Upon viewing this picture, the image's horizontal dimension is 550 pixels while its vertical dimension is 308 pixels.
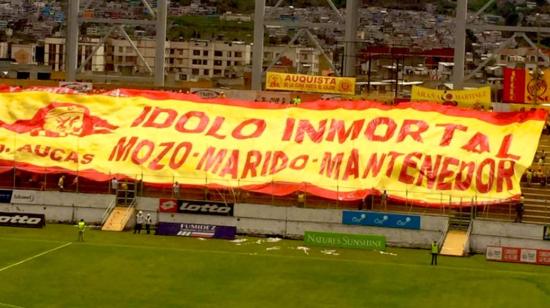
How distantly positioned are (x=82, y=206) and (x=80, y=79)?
3080cm

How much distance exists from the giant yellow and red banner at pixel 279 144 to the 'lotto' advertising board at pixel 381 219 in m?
2.91

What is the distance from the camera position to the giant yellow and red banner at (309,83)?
81062 mm

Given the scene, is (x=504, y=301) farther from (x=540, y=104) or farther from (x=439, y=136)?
(x=540, y=104)

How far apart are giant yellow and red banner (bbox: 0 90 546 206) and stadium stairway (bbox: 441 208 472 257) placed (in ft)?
2.76

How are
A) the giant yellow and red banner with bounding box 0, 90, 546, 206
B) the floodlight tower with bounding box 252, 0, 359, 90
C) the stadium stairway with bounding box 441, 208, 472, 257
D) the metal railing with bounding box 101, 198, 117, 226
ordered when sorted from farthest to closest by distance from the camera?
the floodlight tower with bounding box 252, 0, 359, 90 < the giant yellow and red banner with bounding box 0, 90, 546, 206 < the metal railing with bounding box 101, 198, 117, 226 < the stadium stairway with bounding box 441, 208, 472, 257

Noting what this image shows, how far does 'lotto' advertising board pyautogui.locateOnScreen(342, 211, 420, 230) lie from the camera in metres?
60.0

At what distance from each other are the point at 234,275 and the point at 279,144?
1747 cm

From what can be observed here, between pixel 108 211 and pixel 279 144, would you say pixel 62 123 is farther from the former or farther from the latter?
pixel 279 144

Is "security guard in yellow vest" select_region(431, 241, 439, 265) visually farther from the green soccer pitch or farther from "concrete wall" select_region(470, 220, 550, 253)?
"concrete wall" select_region(470, 220, 550, 253)

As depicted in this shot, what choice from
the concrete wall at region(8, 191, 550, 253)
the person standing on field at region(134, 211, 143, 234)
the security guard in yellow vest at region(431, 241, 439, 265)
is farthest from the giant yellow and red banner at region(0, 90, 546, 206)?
the security guard in yellow vest at region(431, 241, 439, 265)

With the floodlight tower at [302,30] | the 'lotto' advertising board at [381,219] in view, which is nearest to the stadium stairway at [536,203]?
the 'lotto' advertising board at [381,219]

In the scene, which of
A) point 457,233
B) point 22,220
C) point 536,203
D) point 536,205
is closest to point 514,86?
point 536,203

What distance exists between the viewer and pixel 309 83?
82750 millimetres

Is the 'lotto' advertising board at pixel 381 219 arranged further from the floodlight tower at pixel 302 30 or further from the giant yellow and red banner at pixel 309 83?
the floodlight tower at pixel 302 30
